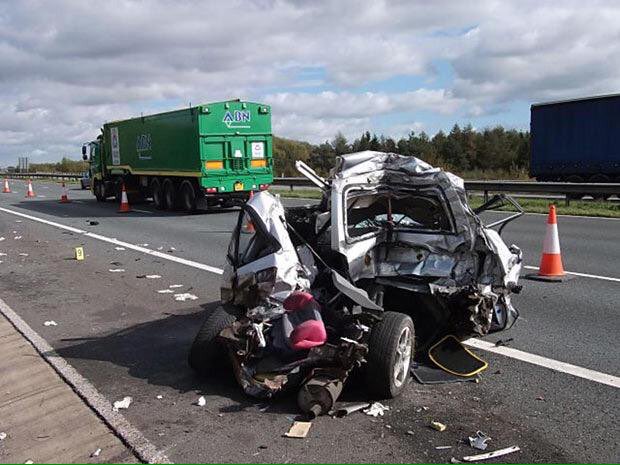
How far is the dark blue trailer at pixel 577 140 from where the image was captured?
932 inches

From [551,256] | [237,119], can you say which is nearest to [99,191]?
[237,119]

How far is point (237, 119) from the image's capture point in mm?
19859

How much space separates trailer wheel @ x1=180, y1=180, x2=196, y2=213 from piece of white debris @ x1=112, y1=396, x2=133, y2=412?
51.9ft

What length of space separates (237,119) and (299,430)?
1672 cm

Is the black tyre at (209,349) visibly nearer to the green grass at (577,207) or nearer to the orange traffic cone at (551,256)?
the orange traffic cone at (551,256)

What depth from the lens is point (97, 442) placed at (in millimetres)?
3881

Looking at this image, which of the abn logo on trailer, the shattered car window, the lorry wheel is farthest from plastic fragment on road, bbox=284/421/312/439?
the lorry wheel

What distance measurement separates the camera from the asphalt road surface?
3.78 m

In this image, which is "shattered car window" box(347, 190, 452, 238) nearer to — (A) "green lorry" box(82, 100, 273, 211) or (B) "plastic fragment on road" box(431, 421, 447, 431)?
(B) "plastic fragment on road" box(431, 421, 447, 431)

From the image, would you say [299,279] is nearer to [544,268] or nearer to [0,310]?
[0,310]

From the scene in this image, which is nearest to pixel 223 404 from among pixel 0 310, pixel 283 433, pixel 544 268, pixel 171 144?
pixel 283 433

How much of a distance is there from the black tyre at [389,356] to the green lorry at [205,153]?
47.1 ft

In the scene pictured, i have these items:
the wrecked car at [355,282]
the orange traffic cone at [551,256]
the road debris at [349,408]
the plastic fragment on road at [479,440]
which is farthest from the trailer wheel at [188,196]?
the plastic fragment on road at [479,440]

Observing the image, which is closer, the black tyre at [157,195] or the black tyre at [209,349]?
the black tyre at [209,349]
